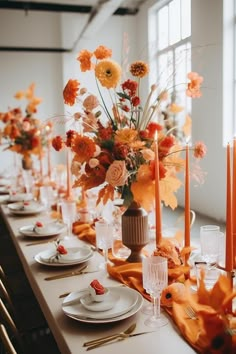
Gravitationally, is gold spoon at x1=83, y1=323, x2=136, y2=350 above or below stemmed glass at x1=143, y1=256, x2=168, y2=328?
below

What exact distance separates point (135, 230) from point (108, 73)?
0.63 metres

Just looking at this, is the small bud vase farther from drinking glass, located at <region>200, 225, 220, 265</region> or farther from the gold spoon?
the gold spoon

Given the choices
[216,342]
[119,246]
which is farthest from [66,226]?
[216,342]

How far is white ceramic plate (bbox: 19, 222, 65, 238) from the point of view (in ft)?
7.36

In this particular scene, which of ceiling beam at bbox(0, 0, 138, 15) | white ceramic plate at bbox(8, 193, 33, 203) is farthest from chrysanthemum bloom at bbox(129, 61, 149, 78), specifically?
ceiling beam at bbox(0, 0, 138, 15)

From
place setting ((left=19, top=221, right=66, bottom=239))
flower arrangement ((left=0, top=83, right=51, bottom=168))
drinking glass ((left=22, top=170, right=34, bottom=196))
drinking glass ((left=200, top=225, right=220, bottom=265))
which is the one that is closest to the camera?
drinking glass ((left=200, top=225, right=220, bottom=265))

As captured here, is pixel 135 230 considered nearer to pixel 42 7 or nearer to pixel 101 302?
pixel 101 302

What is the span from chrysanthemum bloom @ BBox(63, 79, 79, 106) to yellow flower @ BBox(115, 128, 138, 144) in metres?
0.25

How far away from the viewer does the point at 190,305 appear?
1.26m

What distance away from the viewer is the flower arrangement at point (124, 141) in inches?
62.8

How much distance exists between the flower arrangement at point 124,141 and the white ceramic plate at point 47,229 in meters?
0.64

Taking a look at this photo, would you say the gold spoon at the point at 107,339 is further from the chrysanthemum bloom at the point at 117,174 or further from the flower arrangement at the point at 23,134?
the flower arrangement at the point at 23,134

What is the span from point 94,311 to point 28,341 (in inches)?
33.9

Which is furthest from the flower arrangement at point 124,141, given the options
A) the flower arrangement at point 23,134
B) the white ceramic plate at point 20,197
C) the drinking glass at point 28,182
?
the flower arrangement at point 23,134
